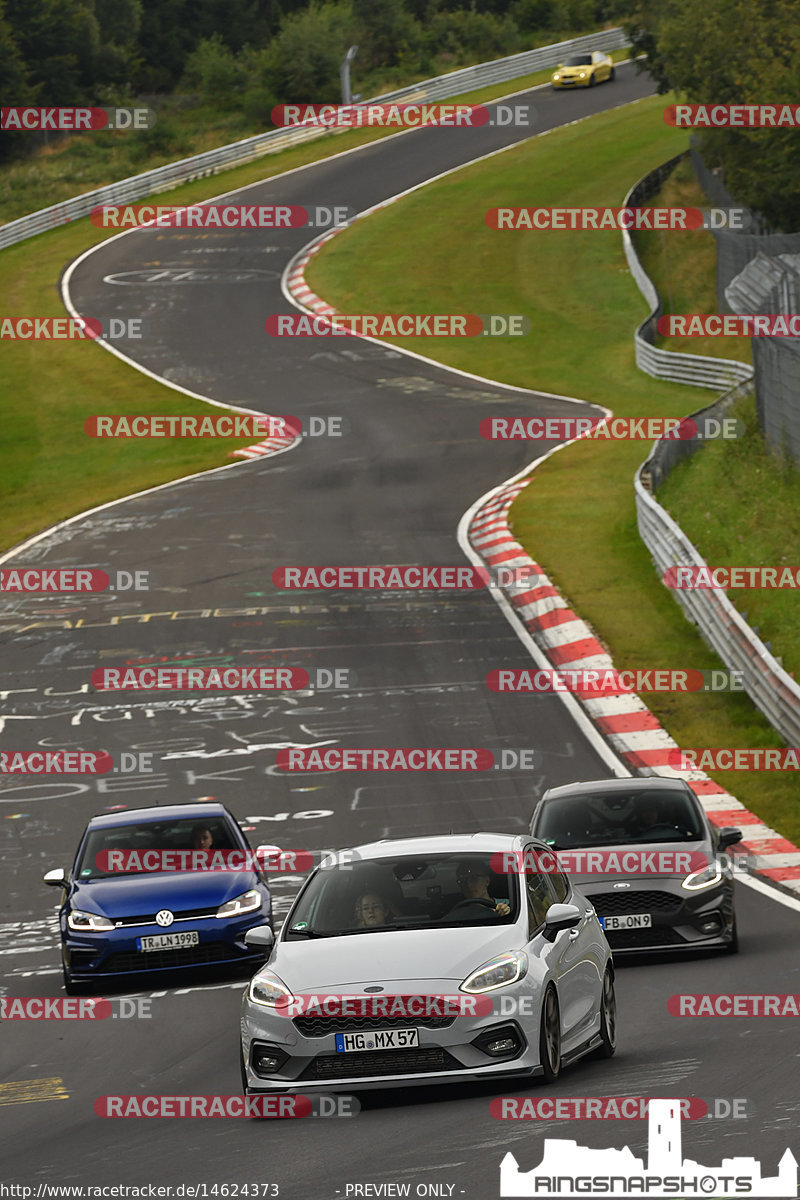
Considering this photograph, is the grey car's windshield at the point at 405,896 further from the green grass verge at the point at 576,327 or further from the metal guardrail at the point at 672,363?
the metal guardrail at the point at 672,363

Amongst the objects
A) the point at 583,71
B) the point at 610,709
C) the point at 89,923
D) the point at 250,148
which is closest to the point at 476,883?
the point at 89,923

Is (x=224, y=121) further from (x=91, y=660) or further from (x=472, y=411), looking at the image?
(x=91, y=660)

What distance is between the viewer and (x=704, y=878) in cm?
1402

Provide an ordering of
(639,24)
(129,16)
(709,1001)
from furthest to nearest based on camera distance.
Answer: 1. (129,16)
2. (639,24)
3. (709,1001)

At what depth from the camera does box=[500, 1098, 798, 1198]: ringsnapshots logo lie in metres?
6.97

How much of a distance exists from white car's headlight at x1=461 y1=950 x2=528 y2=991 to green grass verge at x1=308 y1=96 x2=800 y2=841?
32.7 feet

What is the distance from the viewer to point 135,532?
3469 cm

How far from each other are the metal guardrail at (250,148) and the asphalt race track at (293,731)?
37.3 ft

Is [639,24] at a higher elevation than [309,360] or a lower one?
higher

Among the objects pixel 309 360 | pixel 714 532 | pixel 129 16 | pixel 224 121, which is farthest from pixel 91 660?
pixel 129 16

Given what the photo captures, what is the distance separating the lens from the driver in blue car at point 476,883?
9.66m

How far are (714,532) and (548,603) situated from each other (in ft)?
10.4

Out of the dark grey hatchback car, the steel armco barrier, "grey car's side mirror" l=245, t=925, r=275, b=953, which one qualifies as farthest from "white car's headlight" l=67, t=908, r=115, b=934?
the steel armco barrier

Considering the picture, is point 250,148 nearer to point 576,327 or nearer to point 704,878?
point 576,327
